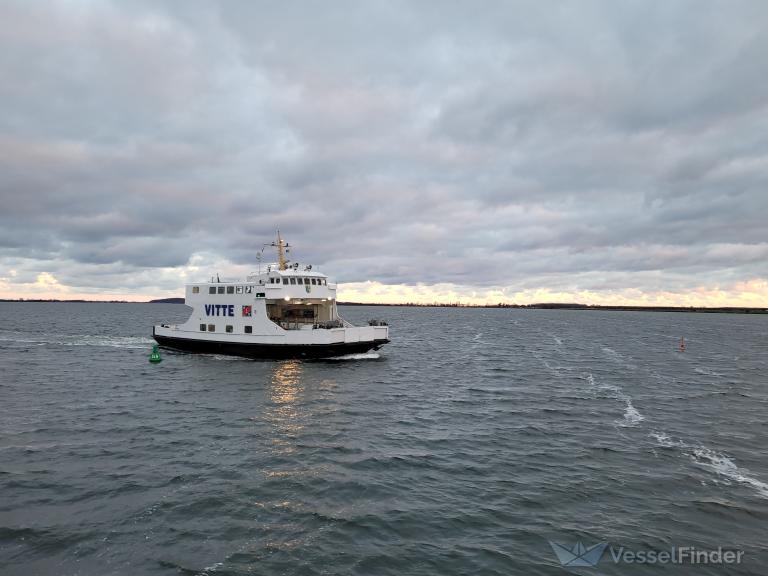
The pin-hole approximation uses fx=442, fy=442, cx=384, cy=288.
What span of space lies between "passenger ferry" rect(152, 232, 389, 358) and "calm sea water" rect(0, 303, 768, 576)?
8108 millimetres

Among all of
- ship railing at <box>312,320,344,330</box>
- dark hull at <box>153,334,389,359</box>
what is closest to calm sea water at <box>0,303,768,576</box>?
dark hull at <box>153,334,389,359</box>

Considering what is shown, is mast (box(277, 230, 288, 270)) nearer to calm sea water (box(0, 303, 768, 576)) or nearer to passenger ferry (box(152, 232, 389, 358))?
passenger ferry (box(152, 232, 389, 358))

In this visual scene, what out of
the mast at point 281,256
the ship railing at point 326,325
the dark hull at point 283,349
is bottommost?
the dark hull at point 283,349

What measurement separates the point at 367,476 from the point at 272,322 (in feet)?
86.5

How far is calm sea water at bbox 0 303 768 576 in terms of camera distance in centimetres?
979

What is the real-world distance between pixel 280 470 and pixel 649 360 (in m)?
44.5

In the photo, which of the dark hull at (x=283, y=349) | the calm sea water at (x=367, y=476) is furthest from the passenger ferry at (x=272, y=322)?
the calm sea water at (x=367, y=476)

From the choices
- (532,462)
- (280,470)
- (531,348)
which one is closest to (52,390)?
(280,470)

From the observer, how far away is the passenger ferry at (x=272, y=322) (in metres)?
38.0

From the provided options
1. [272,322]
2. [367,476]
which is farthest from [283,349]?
[367,476]

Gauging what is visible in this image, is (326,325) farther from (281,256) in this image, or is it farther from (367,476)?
(367,476)

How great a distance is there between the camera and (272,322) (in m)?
38.6

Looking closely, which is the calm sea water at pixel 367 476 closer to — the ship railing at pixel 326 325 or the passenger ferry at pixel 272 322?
the passenger ferry at pixel 272 322

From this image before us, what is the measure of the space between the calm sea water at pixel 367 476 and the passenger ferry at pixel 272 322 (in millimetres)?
8108
